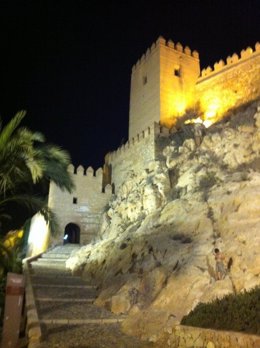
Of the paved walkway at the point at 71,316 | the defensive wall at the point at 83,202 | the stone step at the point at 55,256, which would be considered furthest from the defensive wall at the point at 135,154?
the paved walkway at the point at 71,316

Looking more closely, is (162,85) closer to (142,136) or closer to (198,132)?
(142,136)

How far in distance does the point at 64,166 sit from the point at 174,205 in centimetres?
517

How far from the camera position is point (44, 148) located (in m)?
11.8

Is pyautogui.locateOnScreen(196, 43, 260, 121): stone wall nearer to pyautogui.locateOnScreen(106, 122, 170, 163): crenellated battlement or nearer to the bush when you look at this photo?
pyautogui.locateOnScreen(106, 122, 170, 163): crenellated battlement

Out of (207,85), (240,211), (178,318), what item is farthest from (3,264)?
(207,85)

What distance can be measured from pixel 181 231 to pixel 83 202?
34.6 feet

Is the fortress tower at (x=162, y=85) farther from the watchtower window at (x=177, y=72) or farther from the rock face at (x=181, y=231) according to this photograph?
the rock face at (x=181, y=231)

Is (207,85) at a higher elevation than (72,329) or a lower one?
higher

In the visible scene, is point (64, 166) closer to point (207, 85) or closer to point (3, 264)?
point (3, 264)

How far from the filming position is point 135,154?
21531 millimetres

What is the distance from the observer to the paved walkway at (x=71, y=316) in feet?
24.5

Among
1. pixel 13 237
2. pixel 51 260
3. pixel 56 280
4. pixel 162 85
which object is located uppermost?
pixel 162 85

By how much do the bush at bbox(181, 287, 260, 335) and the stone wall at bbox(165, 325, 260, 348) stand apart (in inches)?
5.9

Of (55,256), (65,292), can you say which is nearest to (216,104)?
(55,256)
